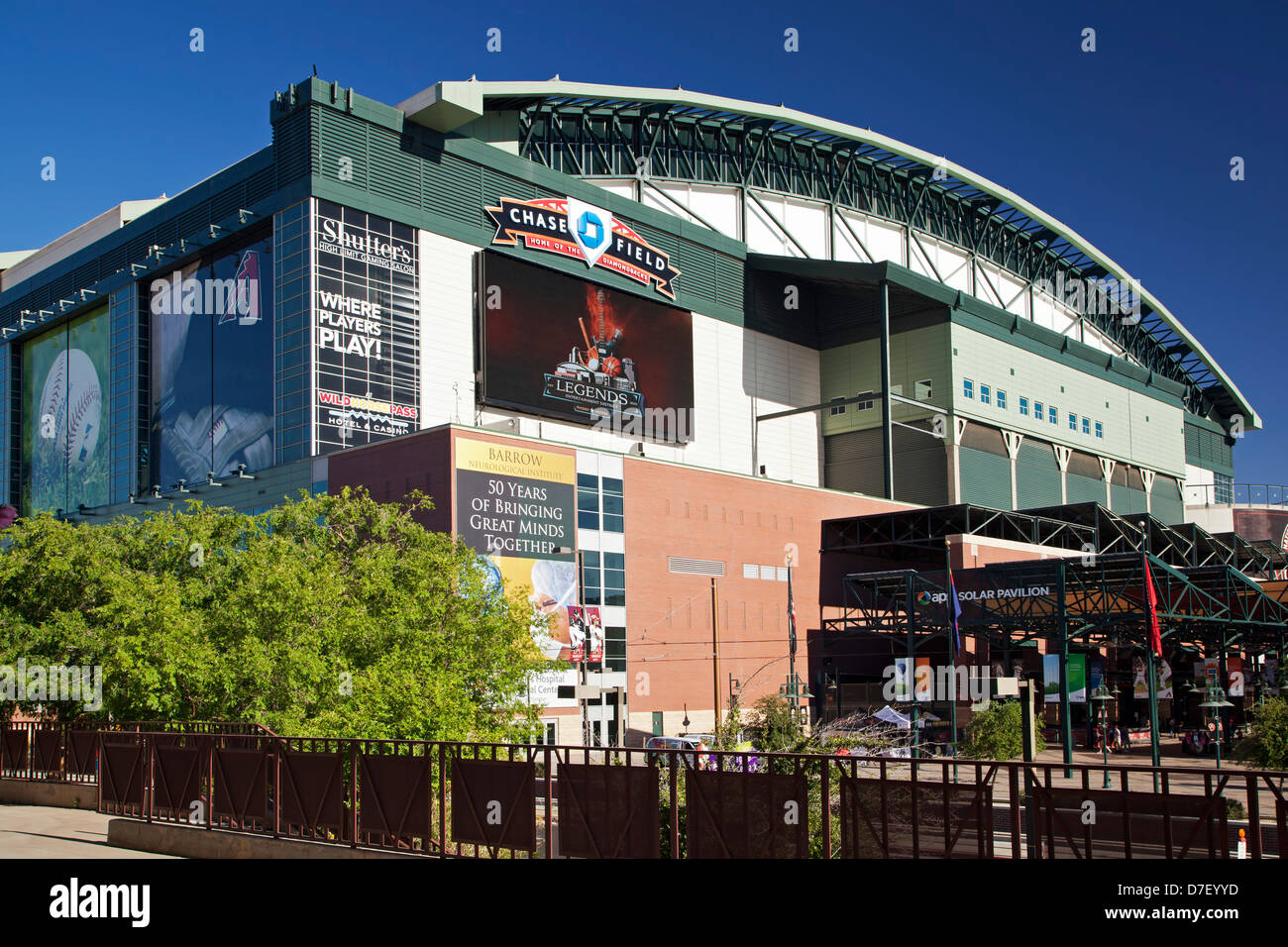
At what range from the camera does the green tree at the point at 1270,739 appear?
34263 mm

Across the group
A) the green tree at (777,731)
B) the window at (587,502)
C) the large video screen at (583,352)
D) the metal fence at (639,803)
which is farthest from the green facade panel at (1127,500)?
the metal fence at (639,803)

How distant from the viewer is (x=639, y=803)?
1362cm

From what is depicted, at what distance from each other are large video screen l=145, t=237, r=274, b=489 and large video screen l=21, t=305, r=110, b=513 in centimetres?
571

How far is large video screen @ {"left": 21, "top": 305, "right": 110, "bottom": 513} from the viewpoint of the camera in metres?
69.9

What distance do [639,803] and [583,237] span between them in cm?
5753

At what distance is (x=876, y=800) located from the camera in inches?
505

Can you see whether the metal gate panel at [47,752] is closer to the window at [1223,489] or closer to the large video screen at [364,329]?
the large video screen at [364,329]

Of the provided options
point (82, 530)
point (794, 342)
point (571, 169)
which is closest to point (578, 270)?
point (571, 169)

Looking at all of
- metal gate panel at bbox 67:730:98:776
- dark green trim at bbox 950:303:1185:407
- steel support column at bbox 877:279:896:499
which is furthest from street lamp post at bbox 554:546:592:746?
dark green trim at bbox 950:303:1185:407

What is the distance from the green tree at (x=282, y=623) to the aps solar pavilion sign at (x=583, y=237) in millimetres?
32927

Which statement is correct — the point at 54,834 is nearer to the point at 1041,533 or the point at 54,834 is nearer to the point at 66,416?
the point at 66,416

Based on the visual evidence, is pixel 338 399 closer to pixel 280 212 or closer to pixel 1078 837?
pixel 280 212

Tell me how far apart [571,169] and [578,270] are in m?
13.7

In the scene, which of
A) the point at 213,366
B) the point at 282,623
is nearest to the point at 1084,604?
the point at 282,623
